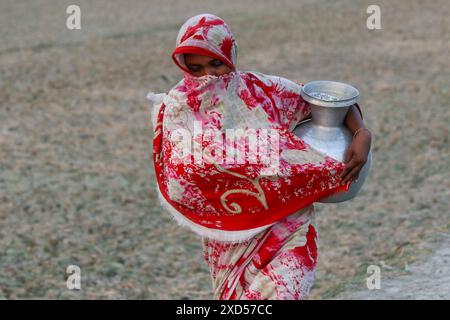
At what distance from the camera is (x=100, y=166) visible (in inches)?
316

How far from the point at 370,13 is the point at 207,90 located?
16509 millimetres

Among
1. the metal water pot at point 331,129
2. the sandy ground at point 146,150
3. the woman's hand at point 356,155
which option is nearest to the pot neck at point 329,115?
the metal water pot at point 331,129

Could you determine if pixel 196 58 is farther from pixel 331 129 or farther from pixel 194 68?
pixel 331 129

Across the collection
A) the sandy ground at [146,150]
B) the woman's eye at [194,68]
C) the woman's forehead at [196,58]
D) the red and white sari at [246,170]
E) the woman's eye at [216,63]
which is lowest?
the sandy ground at [146,150]

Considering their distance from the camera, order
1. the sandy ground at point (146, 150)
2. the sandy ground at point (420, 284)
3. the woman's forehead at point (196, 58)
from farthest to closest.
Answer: the sandy ground at point (146, 150), the sandy ground at point (420, 284), the woman's forehead at point (196, 58)

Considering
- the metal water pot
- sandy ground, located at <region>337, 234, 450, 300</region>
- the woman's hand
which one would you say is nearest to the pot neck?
the metal water pot

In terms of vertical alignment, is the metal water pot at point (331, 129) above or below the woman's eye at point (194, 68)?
below

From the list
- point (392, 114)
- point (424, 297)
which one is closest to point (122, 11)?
point (392, 114)

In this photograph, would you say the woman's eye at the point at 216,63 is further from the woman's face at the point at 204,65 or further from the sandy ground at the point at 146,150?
the sandy ground at the point at 146,150

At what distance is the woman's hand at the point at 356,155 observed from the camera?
2.71 metres

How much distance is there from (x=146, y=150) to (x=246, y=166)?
604 centimetres

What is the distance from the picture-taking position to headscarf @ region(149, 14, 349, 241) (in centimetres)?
271

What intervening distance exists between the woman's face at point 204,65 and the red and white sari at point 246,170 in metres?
0.02

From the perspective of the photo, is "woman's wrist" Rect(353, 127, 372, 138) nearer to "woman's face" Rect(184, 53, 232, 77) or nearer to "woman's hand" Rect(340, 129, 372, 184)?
"woman's hand" Rect(340, 129, 372, 184)
